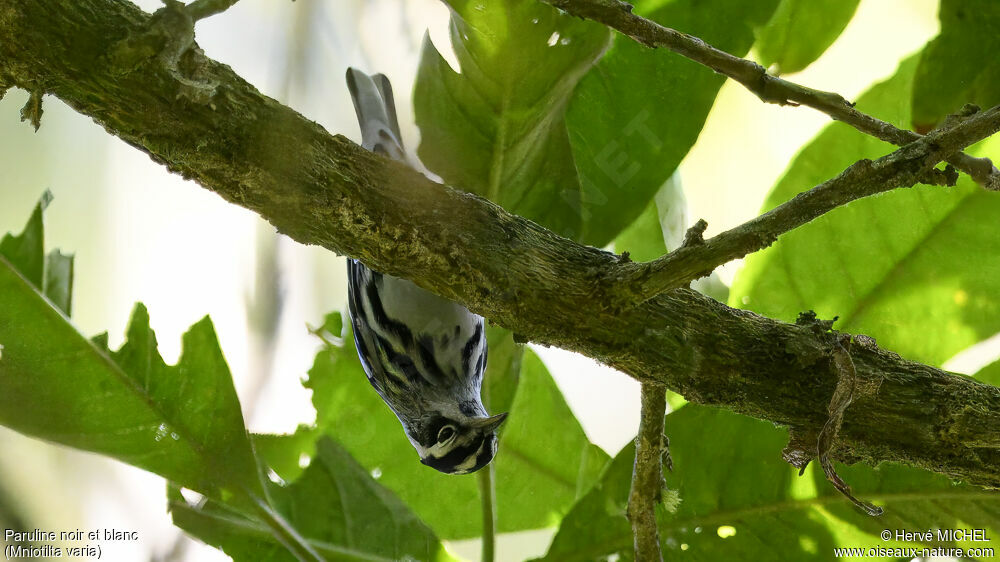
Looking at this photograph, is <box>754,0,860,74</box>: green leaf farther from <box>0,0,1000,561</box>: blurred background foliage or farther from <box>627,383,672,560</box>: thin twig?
<box>627,383,672,560</box>: thin twig

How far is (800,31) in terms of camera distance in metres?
1.10

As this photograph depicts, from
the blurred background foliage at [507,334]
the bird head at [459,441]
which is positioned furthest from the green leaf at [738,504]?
the bird head at [459,441]

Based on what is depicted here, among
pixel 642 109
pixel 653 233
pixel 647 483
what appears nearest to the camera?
pixel 647 483

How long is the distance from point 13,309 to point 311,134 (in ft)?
2.21

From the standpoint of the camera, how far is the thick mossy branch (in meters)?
0.64

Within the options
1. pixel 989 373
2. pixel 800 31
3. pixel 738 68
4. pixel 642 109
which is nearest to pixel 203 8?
pixel 738 68

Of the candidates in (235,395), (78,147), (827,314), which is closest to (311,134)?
(235,395)

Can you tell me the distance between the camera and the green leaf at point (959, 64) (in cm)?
94

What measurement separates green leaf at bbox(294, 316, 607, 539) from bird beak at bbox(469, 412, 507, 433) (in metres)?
Answer: 0.25

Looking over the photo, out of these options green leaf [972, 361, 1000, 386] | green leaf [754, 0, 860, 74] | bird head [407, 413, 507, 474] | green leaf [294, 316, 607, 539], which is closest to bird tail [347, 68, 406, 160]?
green leaf [294, 316, 607, 539]

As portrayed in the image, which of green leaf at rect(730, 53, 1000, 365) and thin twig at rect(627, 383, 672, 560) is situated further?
green leaf at rect(730, 53, 1000, 365)

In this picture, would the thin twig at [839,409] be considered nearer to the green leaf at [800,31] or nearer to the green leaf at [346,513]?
the green leaf at [800,31]

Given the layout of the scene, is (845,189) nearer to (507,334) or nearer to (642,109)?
(642,109)

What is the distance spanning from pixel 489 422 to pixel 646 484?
0.29 m
